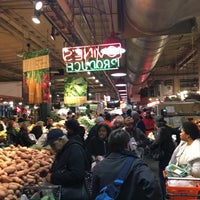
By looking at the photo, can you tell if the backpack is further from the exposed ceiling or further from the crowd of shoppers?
the exposed ceiling

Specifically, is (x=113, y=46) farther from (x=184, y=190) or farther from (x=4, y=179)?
(x=184, y=190)

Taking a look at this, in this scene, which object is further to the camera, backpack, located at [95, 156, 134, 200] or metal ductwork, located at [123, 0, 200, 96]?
metal ductwork, located at [123, 0, 200, 96]

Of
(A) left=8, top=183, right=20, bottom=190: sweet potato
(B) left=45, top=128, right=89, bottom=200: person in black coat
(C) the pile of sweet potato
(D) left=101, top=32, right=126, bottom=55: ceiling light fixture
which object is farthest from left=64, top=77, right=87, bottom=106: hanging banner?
(B) left=45, top=128, right=89, bottom=200: person in black coat

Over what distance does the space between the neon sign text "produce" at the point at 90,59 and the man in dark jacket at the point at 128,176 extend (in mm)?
5252

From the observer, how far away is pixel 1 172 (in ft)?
16.7

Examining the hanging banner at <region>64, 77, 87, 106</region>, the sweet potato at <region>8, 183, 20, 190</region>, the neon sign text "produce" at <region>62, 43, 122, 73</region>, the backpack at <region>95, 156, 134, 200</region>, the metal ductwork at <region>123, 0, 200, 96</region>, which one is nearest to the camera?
the backpack at <region>95, 156, 134, 200</region>

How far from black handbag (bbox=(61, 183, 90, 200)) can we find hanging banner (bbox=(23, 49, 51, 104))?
631 centimetres

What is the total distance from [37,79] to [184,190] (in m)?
7.10

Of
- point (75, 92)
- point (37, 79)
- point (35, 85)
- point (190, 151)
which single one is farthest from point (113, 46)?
point (75, 92)

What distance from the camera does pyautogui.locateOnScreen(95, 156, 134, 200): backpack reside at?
8.74 feet

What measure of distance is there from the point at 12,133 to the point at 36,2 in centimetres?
459

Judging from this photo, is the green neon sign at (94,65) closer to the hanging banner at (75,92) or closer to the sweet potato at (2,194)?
the sweet potato at (2,194)

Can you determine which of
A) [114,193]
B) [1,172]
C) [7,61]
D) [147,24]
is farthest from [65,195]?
[7,61]

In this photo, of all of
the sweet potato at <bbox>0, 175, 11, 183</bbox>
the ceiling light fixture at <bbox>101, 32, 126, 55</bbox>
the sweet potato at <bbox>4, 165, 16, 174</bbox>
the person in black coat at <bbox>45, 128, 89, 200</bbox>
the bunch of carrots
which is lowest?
the sweet potato at <bbox>0, 175, 11, 183</bbox>
